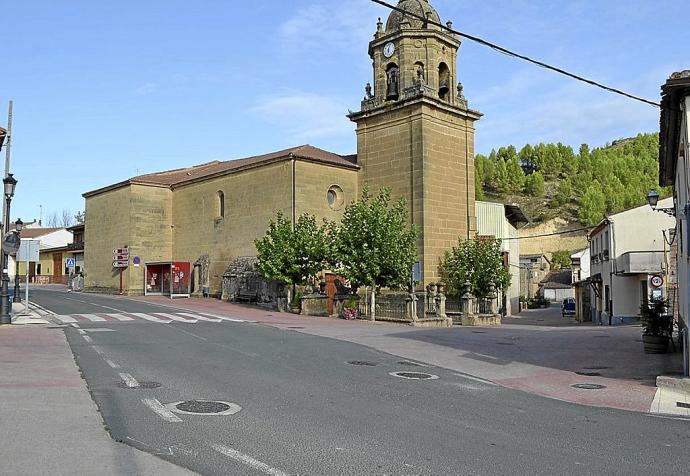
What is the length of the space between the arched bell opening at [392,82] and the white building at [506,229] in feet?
38.9

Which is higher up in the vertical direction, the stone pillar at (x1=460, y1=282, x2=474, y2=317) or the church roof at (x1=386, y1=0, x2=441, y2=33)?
the church roof at (x1=386, y1=0, x2=441, y2=33)

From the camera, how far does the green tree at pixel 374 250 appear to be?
2830 cm

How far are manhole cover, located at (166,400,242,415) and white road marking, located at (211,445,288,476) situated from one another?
1.61 m

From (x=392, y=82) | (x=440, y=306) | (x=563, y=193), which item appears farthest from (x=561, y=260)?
(x=440, y=306)

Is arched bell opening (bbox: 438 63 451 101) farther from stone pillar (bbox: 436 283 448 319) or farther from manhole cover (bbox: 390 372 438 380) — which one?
manhole cover (bbox: 390 372 438 380)

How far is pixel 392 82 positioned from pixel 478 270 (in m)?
12.0

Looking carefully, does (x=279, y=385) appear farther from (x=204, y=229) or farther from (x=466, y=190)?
(x=204, y=229)

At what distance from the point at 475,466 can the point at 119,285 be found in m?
42.5

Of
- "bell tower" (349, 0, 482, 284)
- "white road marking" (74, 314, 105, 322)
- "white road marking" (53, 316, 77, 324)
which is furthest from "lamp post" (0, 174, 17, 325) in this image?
"bell tower" (349, 0, 482, 284)

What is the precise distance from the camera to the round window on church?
37719 mm

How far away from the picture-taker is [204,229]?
4250 centimetres

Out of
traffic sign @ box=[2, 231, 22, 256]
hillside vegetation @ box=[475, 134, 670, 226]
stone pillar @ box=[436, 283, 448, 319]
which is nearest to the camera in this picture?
traffic sign @ box=[2, 231, 22, 256]

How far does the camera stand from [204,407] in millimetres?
7977

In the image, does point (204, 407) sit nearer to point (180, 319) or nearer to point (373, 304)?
point (180, 319)
